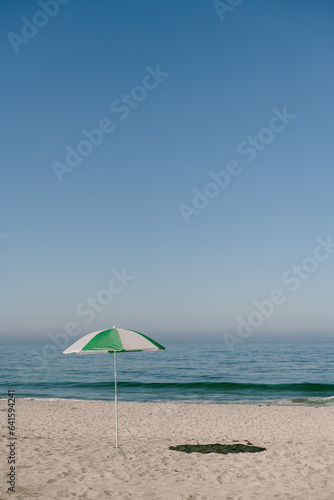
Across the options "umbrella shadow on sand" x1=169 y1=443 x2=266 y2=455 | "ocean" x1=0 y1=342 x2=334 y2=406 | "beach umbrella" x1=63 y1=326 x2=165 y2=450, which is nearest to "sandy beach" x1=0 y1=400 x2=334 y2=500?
"umbrella shadow on sand" x1=169 y1=443 x2=266 y2=455

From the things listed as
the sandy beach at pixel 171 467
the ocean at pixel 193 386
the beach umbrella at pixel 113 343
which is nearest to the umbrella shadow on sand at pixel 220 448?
the sandy beach at pixel 171 467

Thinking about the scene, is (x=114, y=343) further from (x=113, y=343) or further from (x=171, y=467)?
(x=171, y=467)

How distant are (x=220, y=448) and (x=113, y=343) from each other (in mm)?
4281

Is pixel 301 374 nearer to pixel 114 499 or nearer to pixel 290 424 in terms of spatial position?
pixel 290 424

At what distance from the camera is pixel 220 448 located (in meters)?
10.0

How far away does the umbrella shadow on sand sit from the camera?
31.3 ft

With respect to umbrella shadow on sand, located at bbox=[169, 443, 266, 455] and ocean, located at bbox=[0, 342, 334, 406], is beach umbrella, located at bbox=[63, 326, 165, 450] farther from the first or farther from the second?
ocean, located at bbox=[0, 342, 334, 406]

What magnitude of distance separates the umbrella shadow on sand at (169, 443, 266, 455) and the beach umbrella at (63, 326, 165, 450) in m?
3.11

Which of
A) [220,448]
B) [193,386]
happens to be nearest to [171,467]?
[220,448]

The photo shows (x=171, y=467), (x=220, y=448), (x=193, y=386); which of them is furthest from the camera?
(x=193, y=386)

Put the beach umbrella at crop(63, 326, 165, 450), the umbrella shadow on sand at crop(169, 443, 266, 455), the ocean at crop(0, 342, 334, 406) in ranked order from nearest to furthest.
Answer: the beach umbrella at crop(63, 326, 165, 450), the umbrella shadow on sand at crop(169, 443, 266, 455), the ocean at crop(0, 342, 334, 406)

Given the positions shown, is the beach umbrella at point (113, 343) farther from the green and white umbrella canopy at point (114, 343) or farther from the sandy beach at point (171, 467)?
the sandy beach at point (171, 467)

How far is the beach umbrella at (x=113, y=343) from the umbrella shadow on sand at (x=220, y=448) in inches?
122

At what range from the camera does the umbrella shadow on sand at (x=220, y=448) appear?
9.54 m
